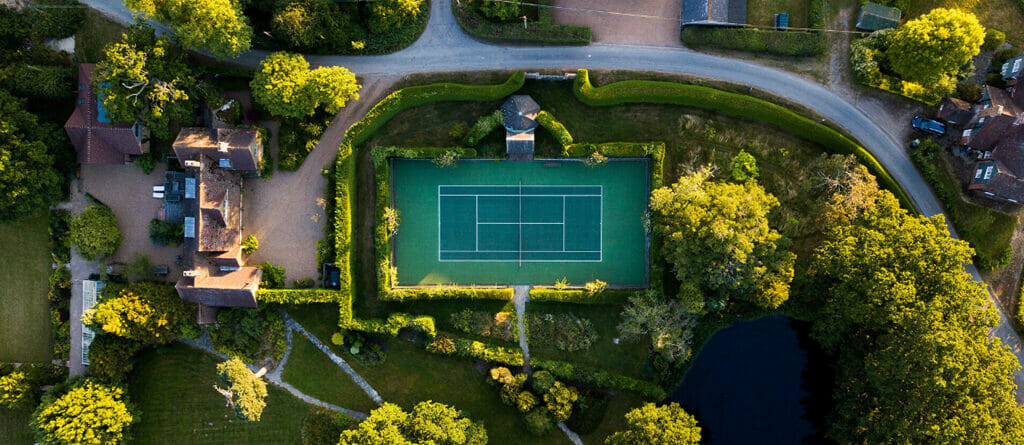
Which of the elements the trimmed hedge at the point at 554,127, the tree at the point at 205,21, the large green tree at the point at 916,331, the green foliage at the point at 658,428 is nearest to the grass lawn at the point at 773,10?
the large green tree at the point at 916,331

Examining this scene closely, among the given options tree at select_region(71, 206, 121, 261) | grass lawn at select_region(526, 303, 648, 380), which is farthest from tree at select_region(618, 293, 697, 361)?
tree at select_region(71, 206, 121, 261)

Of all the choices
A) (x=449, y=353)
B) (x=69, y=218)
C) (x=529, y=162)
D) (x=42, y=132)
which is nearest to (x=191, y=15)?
(x=42, y=132)

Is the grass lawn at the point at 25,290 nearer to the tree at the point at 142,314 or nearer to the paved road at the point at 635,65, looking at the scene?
the tree at the point at 142,314

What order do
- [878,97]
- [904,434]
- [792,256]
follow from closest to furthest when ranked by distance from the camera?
[904,434]
[792,256]
[878,97]

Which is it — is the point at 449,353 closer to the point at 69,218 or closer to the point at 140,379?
the point at 140,379

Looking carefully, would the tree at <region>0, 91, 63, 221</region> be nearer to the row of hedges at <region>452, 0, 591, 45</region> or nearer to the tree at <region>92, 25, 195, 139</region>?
the tree at <region>92, 25, 195, 139</region>

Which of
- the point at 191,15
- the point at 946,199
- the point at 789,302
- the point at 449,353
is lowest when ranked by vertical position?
the point at 449,353
